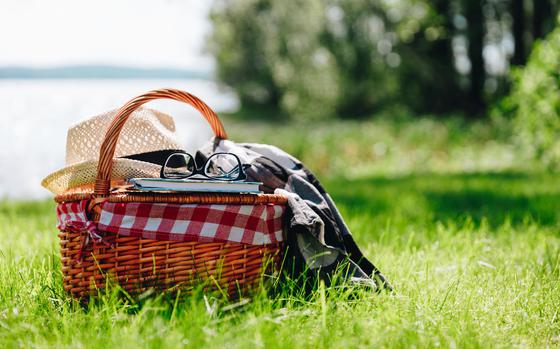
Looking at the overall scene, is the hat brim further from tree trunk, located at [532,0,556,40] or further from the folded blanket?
tree trunk, located at [532,0,556,40]

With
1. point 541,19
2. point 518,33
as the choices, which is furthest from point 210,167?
point 518,33

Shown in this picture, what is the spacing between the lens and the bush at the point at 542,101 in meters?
6.15

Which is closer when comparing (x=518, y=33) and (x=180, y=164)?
(x=180, y=164)

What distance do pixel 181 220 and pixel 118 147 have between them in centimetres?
68

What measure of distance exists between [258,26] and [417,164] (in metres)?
20.3

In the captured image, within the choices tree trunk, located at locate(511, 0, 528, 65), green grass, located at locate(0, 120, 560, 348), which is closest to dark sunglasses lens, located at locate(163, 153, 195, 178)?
green grass, located at locate(0, 120, 560, 348)

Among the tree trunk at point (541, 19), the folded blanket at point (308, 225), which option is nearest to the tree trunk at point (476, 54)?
the tree trunk at point (541, 19)

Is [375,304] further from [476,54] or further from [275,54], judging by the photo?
[275,54]

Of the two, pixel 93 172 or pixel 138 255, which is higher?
pixel 93 172

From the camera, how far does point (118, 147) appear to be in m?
2.63

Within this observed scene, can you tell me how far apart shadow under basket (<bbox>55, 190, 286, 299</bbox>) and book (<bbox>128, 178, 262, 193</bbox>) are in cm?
3

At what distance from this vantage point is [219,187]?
2186 mm

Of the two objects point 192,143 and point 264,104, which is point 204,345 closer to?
point 192,143

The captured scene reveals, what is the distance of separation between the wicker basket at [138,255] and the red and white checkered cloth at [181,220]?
3 cm
